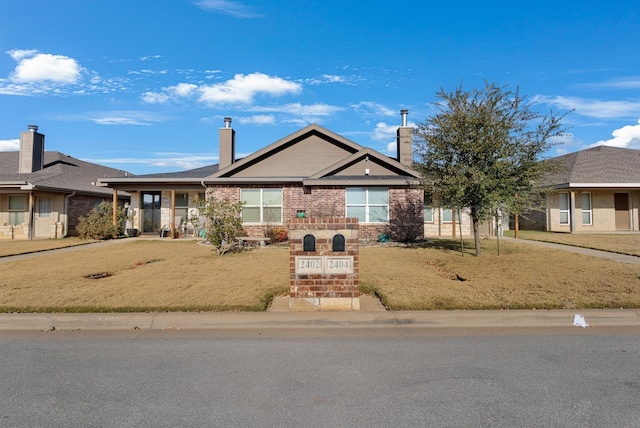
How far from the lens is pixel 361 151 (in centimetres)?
1791

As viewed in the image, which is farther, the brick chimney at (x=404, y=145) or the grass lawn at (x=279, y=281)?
the brick chimney at (x=404, y=145)

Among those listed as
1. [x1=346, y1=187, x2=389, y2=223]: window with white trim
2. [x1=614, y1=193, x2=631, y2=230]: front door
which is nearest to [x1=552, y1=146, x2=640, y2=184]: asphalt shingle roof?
[x1=614, y1=193, x2=631, y2=230]: front door

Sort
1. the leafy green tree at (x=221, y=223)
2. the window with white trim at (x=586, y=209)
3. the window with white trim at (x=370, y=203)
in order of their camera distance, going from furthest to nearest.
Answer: the window with white trim at (x=586, y=209) < the window with white trim at (x=370, y=203) < the leafy green tree at (x=221, y=223)

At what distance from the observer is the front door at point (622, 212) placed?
22.0 meters

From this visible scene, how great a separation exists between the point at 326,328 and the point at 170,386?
8.57 feet

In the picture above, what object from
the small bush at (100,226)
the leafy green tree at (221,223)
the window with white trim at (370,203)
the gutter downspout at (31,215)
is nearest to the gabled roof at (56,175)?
the gutter downspout at (31,215)

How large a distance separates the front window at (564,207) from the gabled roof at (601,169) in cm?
83

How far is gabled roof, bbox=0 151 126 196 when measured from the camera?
19.5 m

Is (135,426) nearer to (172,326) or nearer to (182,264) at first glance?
(172,326)

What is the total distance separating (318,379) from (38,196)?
21.9 metres

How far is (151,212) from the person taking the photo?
21.2 m

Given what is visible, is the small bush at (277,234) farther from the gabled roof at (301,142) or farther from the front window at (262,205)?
the gabled roof at (301,142)

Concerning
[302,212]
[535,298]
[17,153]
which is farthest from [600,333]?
[17,153]

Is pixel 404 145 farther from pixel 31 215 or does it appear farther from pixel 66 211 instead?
pixel 31 215
